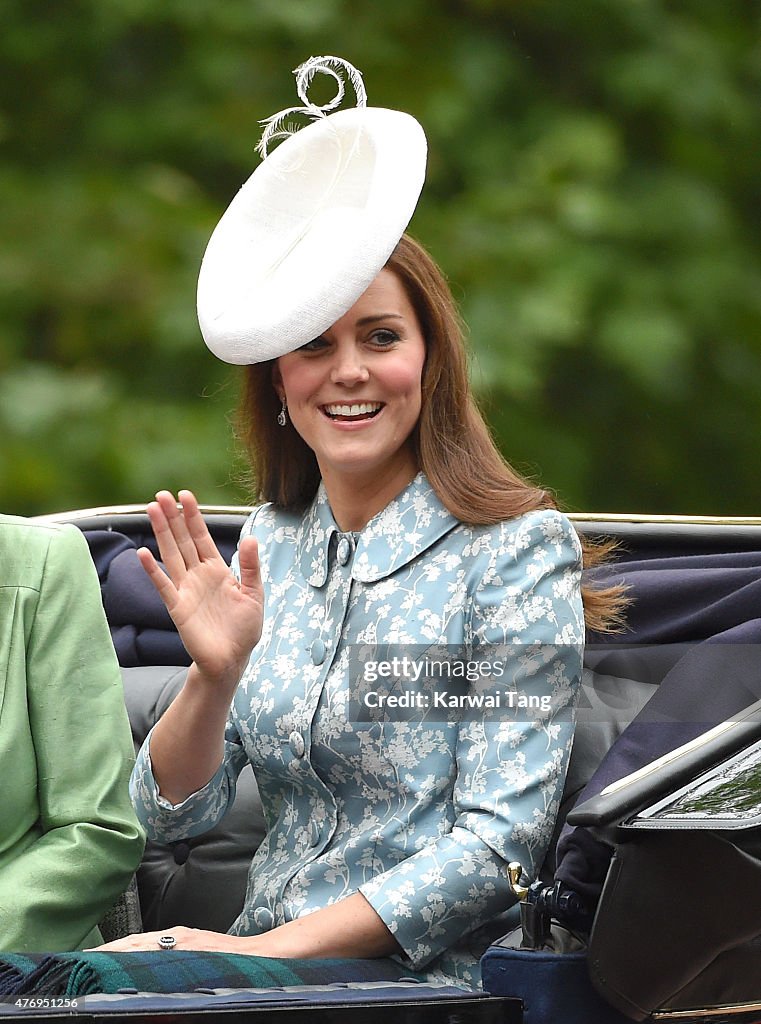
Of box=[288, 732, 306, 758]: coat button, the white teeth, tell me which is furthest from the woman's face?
box=[288, 732, 306, 758]: coat button

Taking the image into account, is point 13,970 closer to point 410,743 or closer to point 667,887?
point 410,743

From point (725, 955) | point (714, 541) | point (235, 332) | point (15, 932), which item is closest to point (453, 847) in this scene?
point (725, 955)

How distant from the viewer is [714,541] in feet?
7.71

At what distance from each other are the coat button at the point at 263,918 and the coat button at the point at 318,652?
30 centimetres

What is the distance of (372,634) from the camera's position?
1.89m

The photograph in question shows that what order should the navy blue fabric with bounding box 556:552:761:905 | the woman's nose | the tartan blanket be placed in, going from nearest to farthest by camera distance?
the tartan blanket → the navy blue fabric with bounding box 556:552:761:905 → the woman's nose

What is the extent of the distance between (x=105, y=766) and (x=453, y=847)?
1.39 ft

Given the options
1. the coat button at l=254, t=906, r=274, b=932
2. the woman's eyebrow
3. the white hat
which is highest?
the white hat

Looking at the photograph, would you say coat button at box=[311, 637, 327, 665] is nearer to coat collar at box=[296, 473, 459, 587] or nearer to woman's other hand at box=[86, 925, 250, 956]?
coat collar at box=[296, 473, 459, 587]

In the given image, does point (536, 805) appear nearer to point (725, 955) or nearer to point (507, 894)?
point (507, 894)

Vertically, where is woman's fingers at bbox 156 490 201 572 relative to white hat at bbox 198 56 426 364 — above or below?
below

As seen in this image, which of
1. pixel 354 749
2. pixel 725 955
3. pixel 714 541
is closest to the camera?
pixel 725 955

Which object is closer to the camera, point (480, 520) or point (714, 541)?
point (480, 520)

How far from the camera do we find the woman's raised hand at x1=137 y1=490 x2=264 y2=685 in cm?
175
